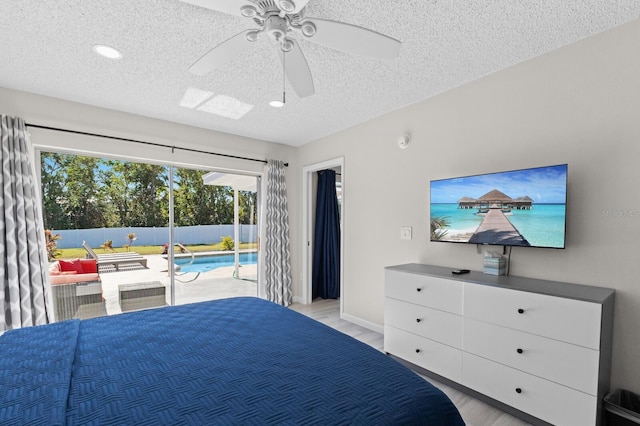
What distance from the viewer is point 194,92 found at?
9.29 ft

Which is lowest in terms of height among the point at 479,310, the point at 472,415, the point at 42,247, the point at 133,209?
the point at 472,415

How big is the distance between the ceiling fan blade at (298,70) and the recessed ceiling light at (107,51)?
129cm

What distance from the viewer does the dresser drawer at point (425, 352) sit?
2270 mm

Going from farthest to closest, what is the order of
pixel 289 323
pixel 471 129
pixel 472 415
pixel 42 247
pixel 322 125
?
pixel 322 125, pixel 42 247, pixel 471 129, pixel 472 415, pixel 289 323

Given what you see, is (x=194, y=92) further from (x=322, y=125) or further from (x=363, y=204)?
(x=363, y=204)

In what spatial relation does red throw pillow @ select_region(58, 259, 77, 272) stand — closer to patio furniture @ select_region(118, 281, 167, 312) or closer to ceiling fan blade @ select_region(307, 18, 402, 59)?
patio furniture @ select_region(118, 281, 167, 312)

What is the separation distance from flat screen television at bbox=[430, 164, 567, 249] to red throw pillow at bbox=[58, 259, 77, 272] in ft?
12.1

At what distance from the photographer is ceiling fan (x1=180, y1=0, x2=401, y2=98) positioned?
137cm

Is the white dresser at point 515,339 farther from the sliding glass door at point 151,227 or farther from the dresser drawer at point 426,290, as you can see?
the sliding glass door at point 151,227

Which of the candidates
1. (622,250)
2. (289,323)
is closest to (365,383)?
(289,323)

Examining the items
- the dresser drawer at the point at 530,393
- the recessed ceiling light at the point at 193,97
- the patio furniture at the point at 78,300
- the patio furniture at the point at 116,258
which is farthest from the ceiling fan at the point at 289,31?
the patio furniture at the point at 78,300

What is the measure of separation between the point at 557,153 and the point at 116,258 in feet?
14.2

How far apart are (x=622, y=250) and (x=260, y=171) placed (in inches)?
151

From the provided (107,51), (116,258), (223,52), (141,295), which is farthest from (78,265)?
(223,52)
